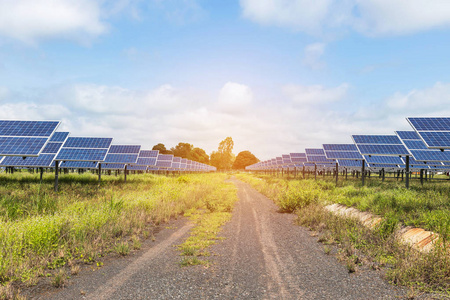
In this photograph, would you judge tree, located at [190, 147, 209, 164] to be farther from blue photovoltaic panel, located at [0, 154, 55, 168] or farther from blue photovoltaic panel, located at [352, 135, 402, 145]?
blue photovoltaic panel, located at [352, 135, 402, 145]

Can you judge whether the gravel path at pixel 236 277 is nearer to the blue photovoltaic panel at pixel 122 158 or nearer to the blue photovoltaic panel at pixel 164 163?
the blue photovoltaic panel at pixel 122 158

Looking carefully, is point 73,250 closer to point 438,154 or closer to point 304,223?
point 304,223

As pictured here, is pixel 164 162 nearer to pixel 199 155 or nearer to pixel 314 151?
pixel 314 151

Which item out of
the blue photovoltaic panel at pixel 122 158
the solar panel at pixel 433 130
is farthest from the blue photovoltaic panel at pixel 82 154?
the solar panel at pixel 433 130

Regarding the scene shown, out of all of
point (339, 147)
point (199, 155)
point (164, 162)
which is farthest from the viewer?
point (199, 155)

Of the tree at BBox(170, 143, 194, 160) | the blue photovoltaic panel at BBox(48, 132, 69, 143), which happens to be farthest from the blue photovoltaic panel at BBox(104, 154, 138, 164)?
the tree at BBox(170, 143, 194, 160)

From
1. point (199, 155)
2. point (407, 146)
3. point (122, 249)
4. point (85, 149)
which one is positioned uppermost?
point (199, 155)

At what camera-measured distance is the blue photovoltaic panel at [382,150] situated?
26184mm

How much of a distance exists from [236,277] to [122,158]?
30.4 m

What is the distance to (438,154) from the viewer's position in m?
25.4

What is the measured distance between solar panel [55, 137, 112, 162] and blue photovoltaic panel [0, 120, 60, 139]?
9.89ft

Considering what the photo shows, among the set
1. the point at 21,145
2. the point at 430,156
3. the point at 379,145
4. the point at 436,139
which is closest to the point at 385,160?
the point at 379,145

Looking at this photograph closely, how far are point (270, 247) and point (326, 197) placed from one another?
10335mm

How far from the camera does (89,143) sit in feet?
92.8
